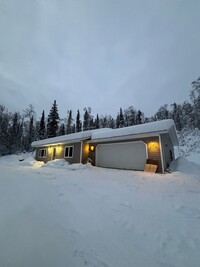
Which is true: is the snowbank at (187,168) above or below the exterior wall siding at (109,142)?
below

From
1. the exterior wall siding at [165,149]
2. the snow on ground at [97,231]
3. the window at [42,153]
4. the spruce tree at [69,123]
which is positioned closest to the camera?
the snow on ground at [97,231]

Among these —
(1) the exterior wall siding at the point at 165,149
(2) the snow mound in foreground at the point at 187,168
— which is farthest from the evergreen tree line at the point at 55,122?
(2) the snow mound in foreground at the point at 187,168

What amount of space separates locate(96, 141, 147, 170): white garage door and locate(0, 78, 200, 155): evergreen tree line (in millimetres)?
16039

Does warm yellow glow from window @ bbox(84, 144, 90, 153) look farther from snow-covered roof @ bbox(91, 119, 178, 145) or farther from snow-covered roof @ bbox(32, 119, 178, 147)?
snow-covered roof @ bbox(91, 119, 178, 145)

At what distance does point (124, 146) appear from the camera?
1084 cm

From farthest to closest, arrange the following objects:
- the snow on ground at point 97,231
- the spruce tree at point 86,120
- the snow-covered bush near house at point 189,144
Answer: the spruce tree at point 86,120
the snow-covered bush near house at point 189,144
the snow on ground at point 97,231

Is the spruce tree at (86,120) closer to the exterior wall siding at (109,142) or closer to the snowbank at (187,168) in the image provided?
the exterior wall siding at (109,142)

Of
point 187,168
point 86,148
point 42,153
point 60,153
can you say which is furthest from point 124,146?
point 42,153

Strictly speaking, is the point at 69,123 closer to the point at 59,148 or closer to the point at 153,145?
the point at 59,148

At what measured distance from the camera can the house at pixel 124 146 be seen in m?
9.02

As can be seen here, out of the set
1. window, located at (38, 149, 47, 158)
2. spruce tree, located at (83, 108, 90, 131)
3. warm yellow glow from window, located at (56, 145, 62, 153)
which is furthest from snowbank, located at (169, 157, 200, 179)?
spruce tree, located at (83, 108, 90, 131)

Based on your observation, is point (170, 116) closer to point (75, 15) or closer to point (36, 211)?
point (75, 15)

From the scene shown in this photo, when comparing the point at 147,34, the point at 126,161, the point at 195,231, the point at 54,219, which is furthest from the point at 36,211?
the point at 147,34

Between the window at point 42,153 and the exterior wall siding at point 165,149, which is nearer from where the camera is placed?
the exterior wall siding at point 165,149
